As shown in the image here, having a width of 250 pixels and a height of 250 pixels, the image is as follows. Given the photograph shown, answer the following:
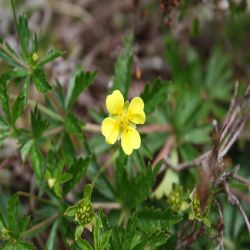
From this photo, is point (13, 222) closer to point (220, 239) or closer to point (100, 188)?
point (100, 188)

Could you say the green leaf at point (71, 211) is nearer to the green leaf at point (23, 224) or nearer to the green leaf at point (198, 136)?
the green leaf at point (23, 224)

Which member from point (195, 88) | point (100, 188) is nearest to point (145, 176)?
point (100, 188)

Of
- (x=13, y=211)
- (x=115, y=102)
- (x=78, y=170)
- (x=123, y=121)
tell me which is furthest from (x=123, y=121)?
(x=13, y=211)

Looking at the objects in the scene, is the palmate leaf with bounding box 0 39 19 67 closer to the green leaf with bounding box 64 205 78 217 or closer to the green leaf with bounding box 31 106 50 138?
the green leaf with bounding box 31 106 50 138

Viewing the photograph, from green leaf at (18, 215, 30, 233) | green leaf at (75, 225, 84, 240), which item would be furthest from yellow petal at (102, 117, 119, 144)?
green leaf at (18, 215, 30, 233)

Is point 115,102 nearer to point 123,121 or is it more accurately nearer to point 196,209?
point 123,121

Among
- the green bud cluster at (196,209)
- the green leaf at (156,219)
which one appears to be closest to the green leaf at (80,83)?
the green leaf at (156,219)
